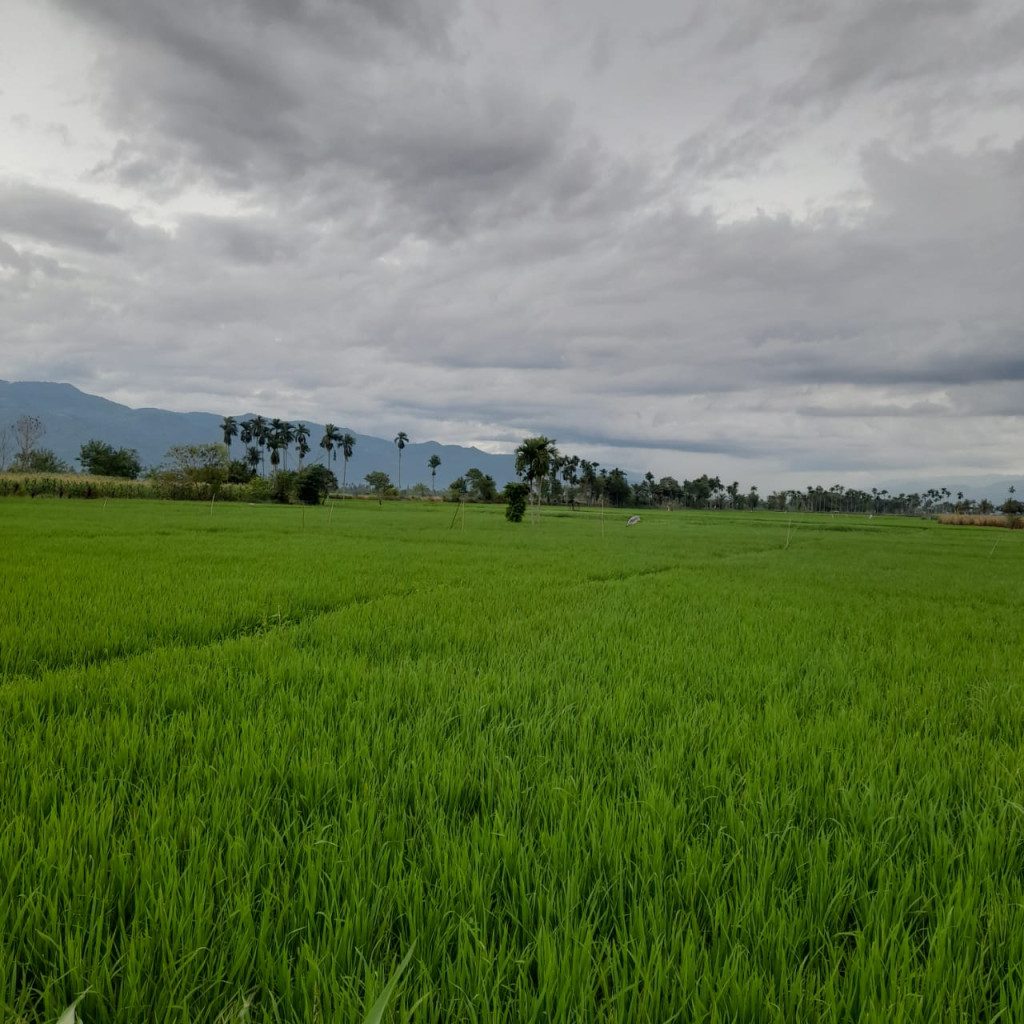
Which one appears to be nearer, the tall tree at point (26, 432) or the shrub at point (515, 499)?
the shrub at point (515, 499)

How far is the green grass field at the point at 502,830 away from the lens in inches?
58.1

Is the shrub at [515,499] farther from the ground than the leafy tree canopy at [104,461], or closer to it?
closer to it

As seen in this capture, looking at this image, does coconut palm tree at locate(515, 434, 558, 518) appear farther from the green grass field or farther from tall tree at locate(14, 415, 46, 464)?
tall tree at locate(14, 415, 46, 464)

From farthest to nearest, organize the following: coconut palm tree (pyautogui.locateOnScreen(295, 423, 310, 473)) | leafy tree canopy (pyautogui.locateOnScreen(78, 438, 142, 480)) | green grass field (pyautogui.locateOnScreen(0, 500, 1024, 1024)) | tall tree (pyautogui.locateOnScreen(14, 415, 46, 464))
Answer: coconut palm tree (pyautogui.locateOnScreen(295, 423, 310, 473)), leafy tree canopy (pyautogui.locateOnScreen(78, 438, 142, 480)), tall tree (pyautogui.locateOnScreen(14, 415, 46, 464)), green grass field (pyautogui.locateOnScreen(0, 500, 1024, 1024))

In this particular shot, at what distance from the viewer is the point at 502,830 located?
2.16 metres

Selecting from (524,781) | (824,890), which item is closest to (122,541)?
(524,781)

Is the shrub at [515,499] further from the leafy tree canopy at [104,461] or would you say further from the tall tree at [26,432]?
the leafy tree canopy at [104,461]

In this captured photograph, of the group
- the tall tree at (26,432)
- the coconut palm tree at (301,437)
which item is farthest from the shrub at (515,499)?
the coconut palm tree at (301,437)

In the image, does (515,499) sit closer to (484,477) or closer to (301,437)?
(484,477)

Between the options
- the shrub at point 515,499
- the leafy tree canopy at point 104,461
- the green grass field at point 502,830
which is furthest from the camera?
the leafy tree canopy at point 104,461

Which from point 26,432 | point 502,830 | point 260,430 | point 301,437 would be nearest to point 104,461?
point 26,432

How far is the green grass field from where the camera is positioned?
148 centimetres

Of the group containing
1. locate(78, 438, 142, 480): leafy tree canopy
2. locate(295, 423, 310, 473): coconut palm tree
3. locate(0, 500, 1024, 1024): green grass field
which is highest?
locate(295, 423, 310, 473): coconut palm tree

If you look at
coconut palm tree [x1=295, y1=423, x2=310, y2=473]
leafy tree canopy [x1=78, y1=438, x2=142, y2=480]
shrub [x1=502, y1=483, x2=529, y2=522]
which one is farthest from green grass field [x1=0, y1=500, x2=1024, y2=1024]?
coconut palm tree [x1=295, y1=423, x2=310, y2=473]
